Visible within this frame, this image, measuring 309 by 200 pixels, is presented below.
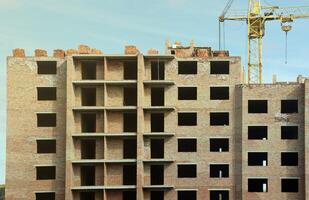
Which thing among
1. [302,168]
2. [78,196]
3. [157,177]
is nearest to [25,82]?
[78,196]

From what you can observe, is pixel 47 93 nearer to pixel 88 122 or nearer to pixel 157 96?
pixel 88 122

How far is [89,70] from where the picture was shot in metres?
78.3

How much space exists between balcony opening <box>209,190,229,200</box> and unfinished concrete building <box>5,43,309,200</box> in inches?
7.3

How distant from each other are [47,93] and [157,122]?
15358mm

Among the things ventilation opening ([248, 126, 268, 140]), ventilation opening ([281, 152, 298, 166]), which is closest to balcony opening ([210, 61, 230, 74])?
ventilation opening ([248, 126, 268, 140])

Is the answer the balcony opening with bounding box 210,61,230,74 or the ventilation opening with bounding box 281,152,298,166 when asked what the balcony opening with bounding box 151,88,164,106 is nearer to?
the balcony opening with bounding box 210,61,230,74

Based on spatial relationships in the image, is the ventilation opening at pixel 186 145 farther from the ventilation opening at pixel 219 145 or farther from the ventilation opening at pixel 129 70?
the ventilation opening at pixel 129 70

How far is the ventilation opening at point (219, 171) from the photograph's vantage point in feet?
246

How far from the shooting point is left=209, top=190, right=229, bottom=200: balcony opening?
7462 cm

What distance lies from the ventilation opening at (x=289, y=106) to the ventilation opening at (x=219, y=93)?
24.4 feet

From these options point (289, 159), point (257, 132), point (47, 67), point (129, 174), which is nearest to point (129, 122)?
point (129, 174)

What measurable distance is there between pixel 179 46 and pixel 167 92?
522 inches

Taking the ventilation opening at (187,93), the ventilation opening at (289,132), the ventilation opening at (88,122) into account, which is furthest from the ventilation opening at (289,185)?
the ventilation opening at (88,122)

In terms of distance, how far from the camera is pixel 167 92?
76562 millimetres
